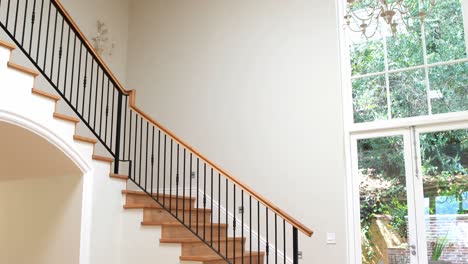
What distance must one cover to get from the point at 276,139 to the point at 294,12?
66.9 inches

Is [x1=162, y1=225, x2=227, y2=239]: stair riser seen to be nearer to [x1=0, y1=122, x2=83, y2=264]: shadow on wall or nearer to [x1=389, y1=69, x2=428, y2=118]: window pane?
[x1=0, y1=122, x2=83, y2=264]: shadow on wall

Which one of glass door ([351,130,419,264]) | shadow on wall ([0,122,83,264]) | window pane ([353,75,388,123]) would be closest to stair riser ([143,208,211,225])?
shadow on wall ([0,122,83,264])

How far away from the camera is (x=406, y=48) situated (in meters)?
5.26

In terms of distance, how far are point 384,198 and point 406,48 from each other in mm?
1819

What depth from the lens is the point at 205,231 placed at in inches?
201

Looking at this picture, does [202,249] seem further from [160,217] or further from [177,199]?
[177,199]

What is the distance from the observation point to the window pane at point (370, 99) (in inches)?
208

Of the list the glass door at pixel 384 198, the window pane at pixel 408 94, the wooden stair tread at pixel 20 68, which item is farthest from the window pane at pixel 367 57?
the wooden stair tread at pixel 20 68

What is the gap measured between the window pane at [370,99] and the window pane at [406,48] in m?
0.25

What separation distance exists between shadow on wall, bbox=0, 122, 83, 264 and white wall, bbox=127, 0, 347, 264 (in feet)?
7.04

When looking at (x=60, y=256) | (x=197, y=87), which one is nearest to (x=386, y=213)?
(x=197, y=87)

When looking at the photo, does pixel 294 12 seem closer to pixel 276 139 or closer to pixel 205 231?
pixel 276 139

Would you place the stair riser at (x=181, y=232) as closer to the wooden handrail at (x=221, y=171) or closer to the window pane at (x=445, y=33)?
the wooden handrail at (x=221, y=171)

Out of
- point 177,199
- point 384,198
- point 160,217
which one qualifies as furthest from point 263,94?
point 160,217
